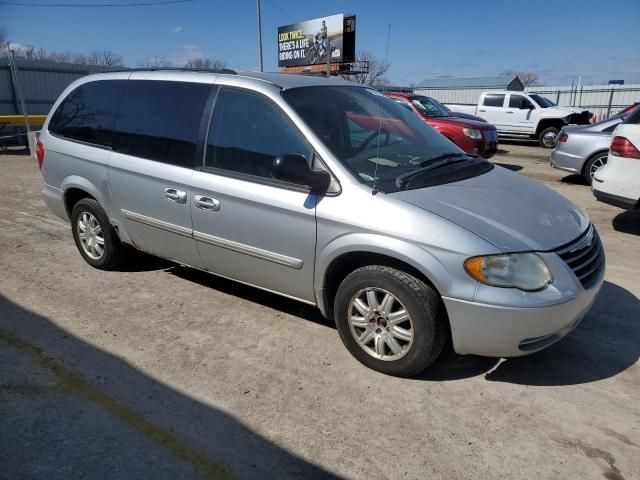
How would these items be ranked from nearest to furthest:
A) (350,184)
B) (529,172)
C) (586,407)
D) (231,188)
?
(586,407) < (350,184) < (231,188) < (529,172)

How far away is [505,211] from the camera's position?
10.4 ft

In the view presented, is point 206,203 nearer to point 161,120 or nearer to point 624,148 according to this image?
point 161,120

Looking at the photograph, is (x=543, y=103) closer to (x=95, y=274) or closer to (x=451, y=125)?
(x=451, y=125)

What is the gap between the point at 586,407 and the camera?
2.97m

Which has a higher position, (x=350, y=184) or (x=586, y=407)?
(x=350, y=184)

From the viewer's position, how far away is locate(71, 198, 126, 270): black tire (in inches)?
187

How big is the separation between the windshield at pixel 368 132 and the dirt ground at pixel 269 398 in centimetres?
130

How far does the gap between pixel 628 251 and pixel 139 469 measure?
5593 millimetres

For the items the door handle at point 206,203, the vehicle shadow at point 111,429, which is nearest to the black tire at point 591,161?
the door handle at point 206,203

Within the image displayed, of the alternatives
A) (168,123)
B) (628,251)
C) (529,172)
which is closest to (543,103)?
(529,172)

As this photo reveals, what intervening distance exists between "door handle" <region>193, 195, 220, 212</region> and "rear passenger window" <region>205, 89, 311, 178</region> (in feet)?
0.83

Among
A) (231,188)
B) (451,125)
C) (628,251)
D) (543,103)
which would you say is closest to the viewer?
(231,188)

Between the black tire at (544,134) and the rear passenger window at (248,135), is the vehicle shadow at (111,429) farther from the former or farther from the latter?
the black tire at (544,134)

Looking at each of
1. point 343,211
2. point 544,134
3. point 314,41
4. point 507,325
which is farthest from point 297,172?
point 314,41
